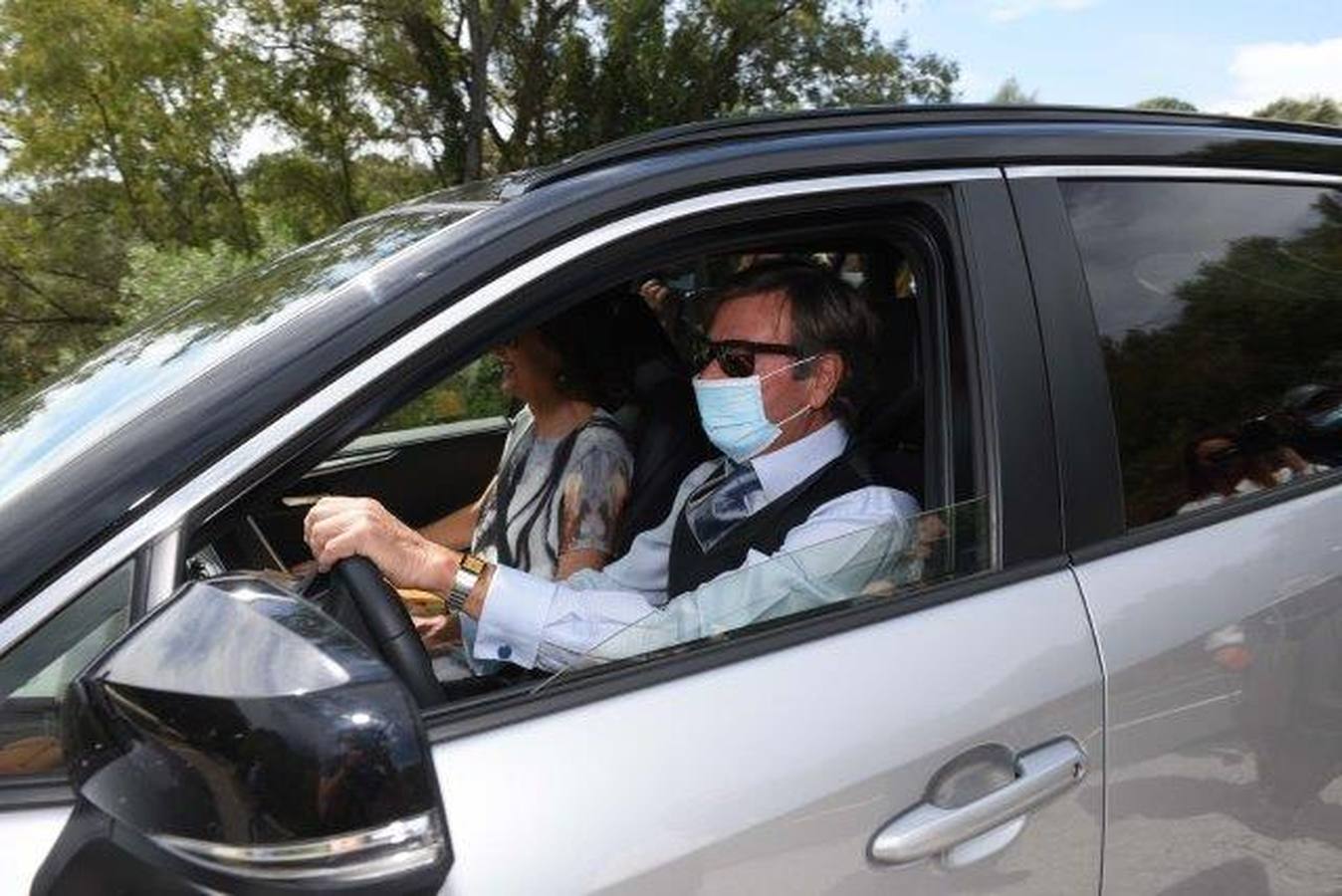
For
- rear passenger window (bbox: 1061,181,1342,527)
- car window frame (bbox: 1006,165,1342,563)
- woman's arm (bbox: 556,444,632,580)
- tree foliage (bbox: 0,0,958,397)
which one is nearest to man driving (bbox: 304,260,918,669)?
woman's arm (bbox: 556,444,632,580)

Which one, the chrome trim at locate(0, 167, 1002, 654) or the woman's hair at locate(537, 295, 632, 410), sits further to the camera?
the woman's hair at locate(537, 295, 632, 410)

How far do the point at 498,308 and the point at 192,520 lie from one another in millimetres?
396

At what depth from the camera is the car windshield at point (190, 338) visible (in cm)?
141

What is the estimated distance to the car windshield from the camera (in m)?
1.41

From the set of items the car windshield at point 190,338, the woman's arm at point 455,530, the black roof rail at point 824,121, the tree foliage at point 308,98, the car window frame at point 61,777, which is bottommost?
the woman's arm at point 455,530

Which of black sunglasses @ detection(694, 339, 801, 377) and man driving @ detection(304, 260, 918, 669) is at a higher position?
black sunglasses @ detection(694, 339, 801, 377)

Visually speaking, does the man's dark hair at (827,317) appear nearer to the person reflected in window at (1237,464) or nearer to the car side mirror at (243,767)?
the person reflected in window at (1237,464)

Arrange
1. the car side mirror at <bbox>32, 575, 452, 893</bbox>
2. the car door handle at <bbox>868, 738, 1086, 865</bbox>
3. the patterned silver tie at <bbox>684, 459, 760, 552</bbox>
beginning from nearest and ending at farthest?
the car side mirror at <bbox>32, 575, 452, 893</bbox> → the car door handle at <bbox>868, 738, 1086, 865</bbox> → the patterned silver tie at <bbox>684, 459, 760, 552</bbox>

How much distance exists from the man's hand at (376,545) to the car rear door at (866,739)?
0.53m

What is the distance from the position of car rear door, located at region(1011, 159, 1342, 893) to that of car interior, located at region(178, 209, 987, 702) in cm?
17

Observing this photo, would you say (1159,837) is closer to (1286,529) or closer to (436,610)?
(1286,529)

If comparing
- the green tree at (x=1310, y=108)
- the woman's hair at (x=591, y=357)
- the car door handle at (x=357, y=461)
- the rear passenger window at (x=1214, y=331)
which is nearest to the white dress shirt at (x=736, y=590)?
the rear passenger window at (x=1214, y=331)

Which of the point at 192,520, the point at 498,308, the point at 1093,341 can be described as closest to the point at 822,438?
the point at 1093,341

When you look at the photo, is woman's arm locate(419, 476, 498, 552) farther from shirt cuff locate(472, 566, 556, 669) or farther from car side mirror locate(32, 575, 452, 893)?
car side mirror locate(32, 575, 452, 893)
